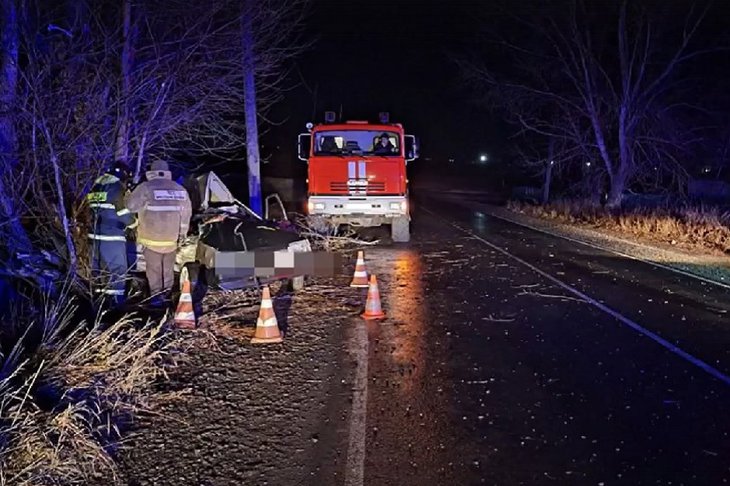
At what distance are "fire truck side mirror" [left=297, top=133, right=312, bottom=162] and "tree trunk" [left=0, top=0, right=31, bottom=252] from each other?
7343mm

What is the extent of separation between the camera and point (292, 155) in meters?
45.8

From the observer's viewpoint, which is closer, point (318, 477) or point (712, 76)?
point (318, 477)

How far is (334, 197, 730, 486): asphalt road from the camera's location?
12.2 ft

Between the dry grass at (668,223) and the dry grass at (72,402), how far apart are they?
42.0ft

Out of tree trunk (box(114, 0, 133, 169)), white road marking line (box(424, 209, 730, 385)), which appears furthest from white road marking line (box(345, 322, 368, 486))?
tree trunk (box(114, 0, 133, 169))

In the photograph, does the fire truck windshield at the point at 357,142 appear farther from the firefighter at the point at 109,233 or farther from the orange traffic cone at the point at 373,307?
the orange traffic cone at the point at 373,307

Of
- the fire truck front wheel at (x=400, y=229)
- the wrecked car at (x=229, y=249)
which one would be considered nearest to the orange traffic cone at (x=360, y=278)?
the wrecked car at (x=229, y=249)

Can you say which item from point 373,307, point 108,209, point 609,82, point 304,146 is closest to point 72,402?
point 108,209

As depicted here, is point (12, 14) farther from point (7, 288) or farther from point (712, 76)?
point (712, 76)

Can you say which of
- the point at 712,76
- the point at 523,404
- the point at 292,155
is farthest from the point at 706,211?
the point at 292,155

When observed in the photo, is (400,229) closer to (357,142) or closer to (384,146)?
(384,146)

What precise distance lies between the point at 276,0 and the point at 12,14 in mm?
5224

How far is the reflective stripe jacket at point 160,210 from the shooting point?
7047 millimetres

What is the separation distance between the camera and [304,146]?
1393cm
